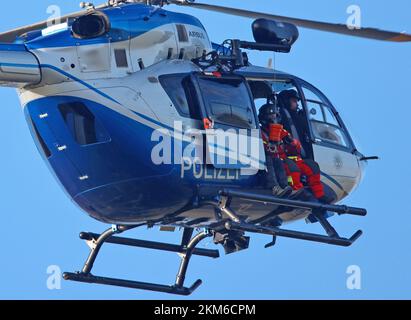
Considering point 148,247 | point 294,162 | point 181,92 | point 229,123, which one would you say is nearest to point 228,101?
point 229,123

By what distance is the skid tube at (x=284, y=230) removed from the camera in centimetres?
1753

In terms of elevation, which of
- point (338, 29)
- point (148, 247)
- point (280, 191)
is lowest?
point (148, 247)

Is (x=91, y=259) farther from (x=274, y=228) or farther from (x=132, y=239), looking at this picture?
(x=274, y=228)

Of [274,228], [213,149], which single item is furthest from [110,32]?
[274,228]

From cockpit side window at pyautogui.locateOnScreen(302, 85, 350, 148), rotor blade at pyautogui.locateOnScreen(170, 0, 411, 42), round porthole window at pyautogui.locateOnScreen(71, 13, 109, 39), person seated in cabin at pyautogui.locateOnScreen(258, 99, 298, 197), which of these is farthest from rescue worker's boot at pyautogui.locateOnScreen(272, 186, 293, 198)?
round porthole window at pyautogui.locateOnScreen(71, 13, 109, 39)

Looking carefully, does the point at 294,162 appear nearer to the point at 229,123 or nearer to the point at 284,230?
the point at 284,230

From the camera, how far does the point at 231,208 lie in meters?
18.1

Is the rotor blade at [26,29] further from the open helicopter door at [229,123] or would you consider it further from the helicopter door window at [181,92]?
the open helicopter door at [229,123]

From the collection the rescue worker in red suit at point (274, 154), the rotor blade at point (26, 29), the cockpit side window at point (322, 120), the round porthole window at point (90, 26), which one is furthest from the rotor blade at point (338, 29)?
the round porthole window at point (90, 26)

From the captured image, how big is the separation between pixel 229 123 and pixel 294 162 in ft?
3.81

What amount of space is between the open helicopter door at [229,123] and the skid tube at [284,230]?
1.40 ft

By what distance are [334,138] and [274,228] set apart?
6.94 feet

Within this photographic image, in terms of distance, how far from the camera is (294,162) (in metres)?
18.5

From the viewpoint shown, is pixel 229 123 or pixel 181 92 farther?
pixel 229 123
